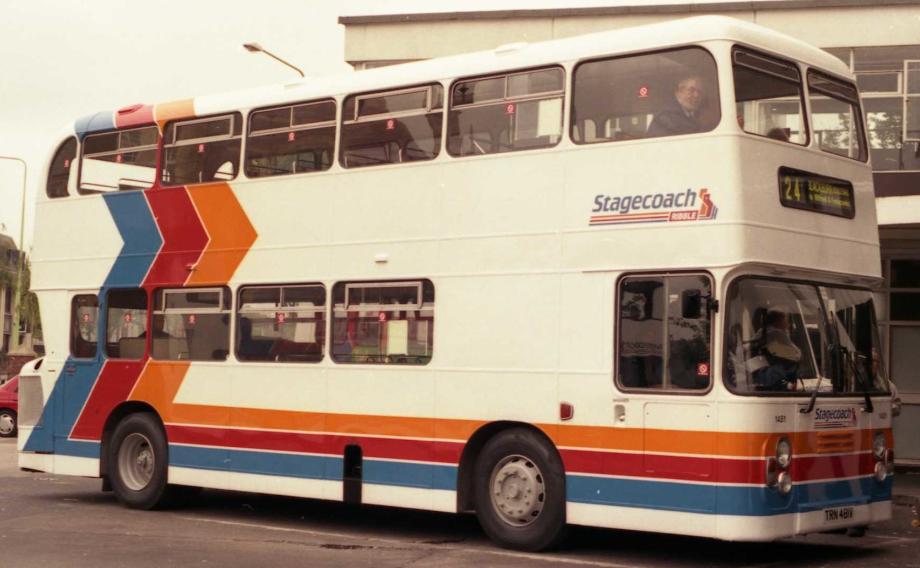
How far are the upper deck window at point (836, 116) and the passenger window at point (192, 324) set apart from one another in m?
6.36

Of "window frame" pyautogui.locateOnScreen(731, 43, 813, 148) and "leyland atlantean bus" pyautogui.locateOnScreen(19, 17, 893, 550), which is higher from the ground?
"window frame" pyautogui.locateOnScreen(731, 43, 813, 148)

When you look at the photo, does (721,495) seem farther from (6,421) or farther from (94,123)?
(6,421)

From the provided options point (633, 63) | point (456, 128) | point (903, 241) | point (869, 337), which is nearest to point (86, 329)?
point (456, 128)

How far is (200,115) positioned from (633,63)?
222 inches

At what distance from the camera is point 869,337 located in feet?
40.6

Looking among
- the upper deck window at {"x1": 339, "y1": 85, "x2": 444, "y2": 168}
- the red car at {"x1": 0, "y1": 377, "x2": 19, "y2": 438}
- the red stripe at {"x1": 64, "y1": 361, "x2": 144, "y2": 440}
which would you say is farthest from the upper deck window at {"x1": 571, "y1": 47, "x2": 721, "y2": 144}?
the red car at {"x1": 0, "y1": 377, "x2": 19, "y2": 438}

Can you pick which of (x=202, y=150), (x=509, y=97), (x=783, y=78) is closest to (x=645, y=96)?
(x=783, y=78)

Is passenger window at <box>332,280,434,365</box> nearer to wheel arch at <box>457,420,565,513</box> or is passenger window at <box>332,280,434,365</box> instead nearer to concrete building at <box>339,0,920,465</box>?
wheel arch at <box>457,420,565,513</box>

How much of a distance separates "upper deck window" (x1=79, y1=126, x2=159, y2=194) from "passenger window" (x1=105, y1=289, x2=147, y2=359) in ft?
4.07

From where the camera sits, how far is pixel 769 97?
1171cm

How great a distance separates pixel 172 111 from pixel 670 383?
715 cm

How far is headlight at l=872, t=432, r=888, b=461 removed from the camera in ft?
40.1

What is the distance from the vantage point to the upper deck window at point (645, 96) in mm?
11359

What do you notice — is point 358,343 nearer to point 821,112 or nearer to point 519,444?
point 519,444
